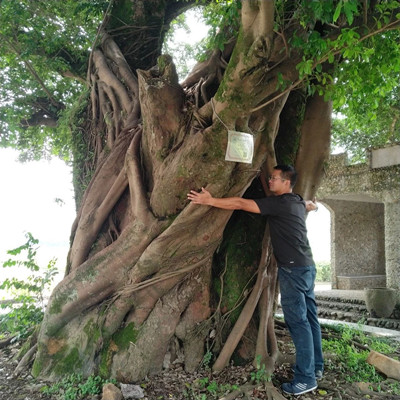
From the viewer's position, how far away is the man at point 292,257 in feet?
9.75

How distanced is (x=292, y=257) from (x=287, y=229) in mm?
231

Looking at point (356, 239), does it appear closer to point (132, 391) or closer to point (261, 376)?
point (261, 376)

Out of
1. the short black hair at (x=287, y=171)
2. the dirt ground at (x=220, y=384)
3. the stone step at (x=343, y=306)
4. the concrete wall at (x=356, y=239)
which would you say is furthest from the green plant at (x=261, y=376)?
the concrete wall at (x=356, y=239)

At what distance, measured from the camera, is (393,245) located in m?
8.81

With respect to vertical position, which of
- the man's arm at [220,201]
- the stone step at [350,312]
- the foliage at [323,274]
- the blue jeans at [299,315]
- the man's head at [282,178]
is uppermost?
the man's head at [282,178]

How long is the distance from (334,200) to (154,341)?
399 inches

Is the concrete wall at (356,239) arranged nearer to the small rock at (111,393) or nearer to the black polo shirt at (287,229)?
the black polo shirt at (287,229)

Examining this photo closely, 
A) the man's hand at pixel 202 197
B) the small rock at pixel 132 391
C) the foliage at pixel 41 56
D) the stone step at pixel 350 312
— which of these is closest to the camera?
the small rock at pixel 132 391

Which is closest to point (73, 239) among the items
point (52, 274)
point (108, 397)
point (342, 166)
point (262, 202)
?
point (52, 274)

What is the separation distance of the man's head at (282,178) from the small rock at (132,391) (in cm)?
197

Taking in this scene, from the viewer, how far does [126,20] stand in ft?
16.3

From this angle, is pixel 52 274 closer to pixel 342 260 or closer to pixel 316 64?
pixel 316 64

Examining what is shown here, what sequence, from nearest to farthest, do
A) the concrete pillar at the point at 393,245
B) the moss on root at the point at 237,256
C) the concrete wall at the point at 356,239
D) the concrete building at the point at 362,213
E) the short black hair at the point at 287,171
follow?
1. the short black hair at the point at 287,171
2. the moss on root at the point at 237,256
3. the concrete pillar at the point at 393,245
4. the concrete building at the point at 362,213
5. the concrete wall at the point at 356,239

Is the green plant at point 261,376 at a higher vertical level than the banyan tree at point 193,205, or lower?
lower
